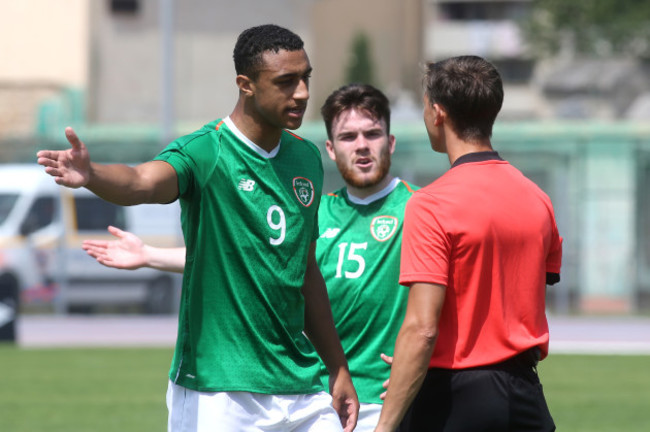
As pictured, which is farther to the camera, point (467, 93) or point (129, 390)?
point (129, 390)

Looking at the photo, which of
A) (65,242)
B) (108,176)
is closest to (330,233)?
(108,176)

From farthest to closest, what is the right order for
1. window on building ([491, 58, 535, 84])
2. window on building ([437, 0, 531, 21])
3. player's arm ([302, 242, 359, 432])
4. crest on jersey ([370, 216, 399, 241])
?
1. window on building ([437, 0, 531, 21])
2. window on building ([491, 58, 535, 84])
3. crest on jersey ([370, 216, 399, 241])
4. player's arm ([302, 242, 359, 432])

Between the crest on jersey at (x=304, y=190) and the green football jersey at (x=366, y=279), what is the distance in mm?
1007

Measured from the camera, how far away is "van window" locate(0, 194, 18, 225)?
21.2 metres

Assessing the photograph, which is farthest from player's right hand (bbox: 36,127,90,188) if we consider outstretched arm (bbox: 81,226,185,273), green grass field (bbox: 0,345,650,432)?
green grass field (bbox: 0,345,650,432)

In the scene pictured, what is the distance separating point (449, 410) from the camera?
3.84m

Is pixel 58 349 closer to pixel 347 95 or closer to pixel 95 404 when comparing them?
pixel 95 404

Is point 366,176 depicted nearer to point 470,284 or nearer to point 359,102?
point 359,102

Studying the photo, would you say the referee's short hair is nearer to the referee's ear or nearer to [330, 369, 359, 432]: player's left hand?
the referee's ear

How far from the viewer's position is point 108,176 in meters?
3.55

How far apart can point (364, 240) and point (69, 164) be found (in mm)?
2063

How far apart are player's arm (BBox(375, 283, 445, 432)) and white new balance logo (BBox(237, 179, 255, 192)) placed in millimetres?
688

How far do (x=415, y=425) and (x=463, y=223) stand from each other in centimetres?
71

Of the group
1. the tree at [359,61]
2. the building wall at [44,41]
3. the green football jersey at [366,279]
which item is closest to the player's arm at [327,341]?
the green football jersey at [366,279]
